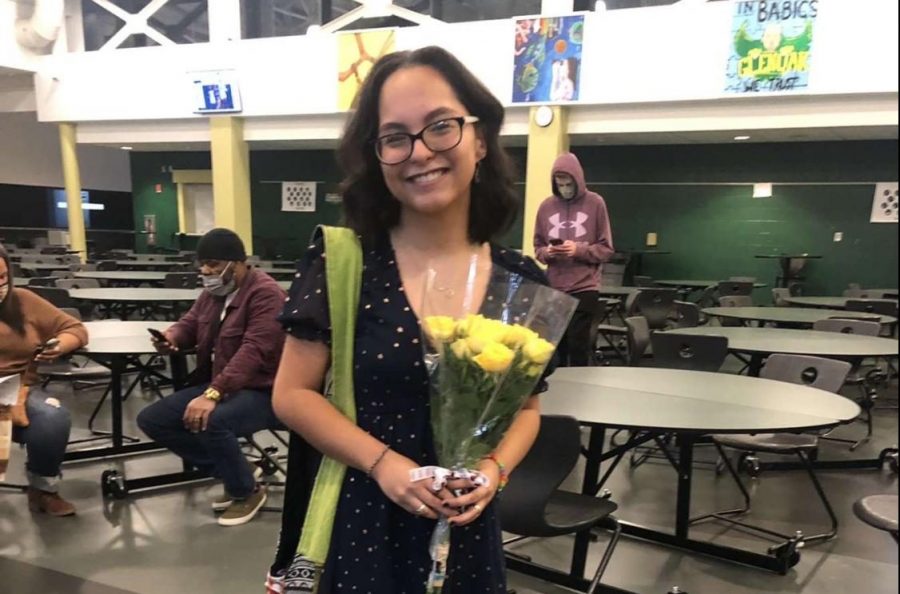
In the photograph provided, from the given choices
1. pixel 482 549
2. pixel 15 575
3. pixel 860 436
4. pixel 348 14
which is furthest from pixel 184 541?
pixel 348 14

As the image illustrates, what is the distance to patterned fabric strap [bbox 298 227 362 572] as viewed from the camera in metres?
1.12

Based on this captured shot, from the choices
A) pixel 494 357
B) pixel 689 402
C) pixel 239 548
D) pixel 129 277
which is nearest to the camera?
pixel 494 357

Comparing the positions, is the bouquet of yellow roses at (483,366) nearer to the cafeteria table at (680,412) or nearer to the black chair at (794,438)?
the cafeteria table at (680,412)

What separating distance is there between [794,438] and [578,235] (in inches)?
69.3

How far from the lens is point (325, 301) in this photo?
112cm

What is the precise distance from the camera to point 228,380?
2893 mm

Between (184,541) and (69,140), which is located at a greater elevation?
(69,140)

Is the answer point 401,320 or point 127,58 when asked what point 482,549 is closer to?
point 401,320

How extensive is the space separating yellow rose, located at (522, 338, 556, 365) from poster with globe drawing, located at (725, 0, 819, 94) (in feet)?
24.0

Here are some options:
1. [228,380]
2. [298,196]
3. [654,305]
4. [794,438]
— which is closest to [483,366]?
[228,380]

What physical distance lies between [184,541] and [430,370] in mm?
2305

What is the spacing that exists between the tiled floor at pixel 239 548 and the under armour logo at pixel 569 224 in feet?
5.07

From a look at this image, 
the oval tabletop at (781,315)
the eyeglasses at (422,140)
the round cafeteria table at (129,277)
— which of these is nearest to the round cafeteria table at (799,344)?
the oval tabletop at (781,315)

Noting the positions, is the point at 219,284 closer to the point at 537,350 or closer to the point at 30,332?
the point at 30,332
